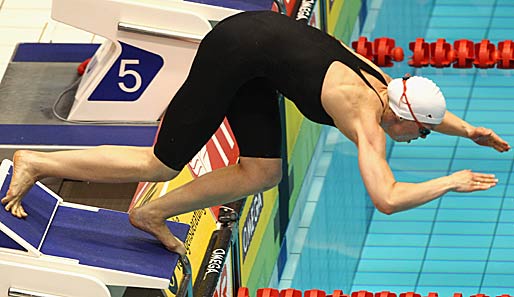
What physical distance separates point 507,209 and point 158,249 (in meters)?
2.56

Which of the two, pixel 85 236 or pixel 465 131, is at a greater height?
pixel 465 131

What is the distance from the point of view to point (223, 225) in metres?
4.30

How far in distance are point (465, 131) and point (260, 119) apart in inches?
28.7

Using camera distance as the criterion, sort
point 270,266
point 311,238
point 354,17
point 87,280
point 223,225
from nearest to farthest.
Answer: point 87,280 < point 223,225 < point 270,266 < point 311,238 < point 354,17

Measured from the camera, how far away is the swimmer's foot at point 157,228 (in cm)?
383

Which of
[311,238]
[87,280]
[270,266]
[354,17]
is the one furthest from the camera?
[354,17]

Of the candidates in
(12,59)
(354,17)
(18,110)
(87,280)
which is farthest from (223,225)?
(354,17)

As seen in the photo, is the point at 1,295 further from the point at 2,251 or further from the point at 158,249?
the point at 158,249

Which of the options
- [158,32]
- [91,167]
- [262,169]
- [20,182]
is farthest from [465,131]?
[158,32]

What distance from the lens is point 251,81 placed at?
374 cm

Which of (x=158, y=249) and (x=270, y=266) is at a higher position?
(x=158, y=249)

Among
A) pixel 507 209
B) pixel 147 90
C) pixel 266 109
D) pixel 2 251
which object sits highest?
pixel 266 109

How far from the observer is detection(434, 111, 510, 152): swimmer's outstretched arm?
4.00 meters

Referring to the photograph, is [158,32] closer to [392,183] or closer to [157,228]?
[157,228]
